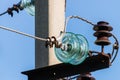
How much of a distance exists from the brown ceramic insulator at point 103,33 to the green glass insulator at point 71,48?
2.19ft

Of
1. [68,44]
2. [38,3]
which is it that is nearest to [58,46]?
[68,44]

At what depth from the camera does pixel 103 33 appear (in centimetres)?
838

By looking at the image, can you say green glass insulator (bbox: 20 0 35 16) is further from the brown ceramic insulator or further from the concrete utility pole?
the brown ceramic insulator

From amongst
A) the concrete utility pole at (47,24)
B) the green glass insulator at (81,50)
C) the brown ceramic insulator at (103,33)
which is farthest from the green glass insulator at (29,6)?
the green glass insulator at (81,50)

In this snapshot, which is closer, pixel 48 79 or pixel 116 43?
pixel 48 79

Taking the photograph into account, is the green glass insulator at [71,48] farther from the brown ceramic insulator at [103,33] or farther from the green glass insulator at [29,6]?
the green glass insulator at [29,6]

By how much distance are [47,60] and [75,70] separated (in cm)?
35

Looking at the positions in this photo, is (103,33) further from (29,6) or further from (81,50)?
(29,6)

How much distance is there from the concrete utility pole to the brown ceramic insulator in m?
0.45

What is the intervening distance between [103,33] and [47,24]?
2.29ft

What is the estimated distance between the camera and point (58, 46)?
24.9 ft

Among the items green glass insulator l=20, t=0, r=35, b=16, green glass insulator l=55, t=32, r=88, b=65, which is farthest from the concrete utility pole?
green glass insulator l=20, t=0, r=35, b=16

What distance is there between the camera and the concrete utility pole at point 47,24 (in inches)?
321

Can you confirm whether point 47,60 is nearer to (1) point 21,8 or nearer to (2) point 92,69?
(2) point 92,69
